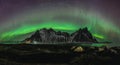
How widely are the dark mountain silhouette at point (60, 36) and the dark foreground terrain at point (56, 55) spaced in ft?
0.41

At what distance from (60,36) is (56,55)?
0.39 m

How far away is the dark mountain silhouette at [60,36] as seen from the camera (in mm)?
6273

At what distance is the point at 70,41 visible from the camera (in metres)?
6.31

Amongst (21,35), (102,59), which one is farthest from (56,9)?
(102,59)

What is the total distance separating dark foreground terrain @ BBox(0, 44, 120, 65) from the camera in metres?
6.35

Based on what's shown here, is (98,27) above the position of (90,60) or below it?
above

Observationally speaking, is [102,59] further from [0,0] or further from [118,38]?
[0,0]

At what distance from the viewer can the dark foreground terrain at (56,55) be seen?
635 cm

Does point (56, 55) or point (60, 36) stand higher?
point (60, 36)

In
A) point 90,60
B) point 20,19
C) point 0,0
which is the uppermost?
point 0,0

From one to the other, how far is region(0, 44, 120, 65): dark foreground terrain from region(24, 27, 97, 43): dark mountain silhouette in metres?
0.13

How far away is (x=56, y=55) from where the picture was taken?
638 centimetres

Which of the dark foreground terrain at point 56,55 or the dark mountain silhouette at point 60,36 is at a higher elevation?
the dark mountain silhouette at point 60,36

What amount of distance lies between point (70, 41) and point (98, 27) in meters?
0.62
